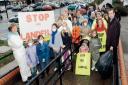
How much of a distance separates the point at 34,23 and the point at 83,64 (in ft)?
8.43

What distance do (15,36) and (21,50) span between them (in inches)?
16.3

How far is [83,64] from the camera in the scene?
10.3m

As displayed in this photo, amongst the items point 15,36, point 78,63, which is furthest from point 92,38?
point 15,36

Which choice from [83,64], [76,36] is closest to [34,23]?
[76,36]

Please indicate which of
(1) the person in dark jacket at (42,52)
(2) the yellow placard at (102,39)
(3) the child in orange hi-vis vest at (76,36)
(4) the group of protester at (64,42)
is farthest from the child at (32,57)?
(2) the yellow placard at (102,39)

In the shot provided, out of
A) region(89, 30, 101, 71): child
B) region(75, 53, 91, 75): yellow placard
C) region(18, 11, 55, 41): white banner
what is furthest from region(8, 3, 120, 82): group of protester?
region(18, 11, 55, 41): white banner

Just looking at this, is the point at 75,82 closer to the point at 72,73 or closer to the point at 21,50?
the point at 72,73

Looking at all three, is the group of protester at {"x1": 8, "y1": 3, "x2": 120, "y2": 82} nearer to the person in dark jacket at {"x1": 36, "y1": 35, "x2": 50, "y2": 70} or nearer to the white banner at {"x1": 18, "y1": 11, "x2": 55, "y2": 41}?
the person in dark jacket at {"x1": 36, "y1": 35, "x2": 50, "y2": 70}

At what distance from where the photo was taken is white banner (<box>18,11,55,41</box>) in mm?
11553

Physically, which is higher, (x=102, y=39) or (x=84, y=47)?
(x=102, y=39)

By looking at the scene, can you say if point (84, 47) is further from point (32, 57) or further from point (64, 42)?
point (32, 57)

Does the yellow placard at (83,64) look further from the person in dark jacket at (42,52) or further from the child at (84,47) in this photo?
the person in dark jacket at (42,52)

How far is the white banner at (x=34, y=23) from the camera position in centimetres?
1155

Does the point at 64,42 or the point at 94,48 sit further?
the point at 64,42
